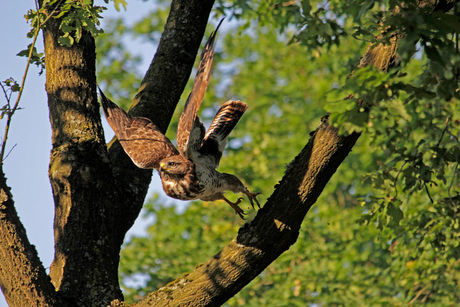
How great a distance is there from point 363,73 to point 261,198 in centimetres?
1011

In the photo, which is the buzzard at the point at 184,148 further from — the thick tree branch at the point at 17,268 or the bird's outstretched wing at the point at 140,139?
the thick tree branch at the point at 17,268

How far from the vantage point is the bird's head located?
474cm

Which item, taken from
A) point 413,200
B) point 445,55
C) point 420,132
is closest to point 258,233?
point 445,55

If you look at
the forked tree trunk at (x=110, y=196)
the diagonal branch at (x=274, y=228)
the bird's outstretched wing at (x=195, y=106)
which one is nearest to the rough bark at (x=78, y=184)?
the forked tree trunk at (x=110, y=196)

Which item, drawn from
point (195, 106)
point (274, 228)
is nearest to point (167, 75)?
point (195, 106)

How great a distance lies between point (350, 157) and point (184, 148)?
10.3 m

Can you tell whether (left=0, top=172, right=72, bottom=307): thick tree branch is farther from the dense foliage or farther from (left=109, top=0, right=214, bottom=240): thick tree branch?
the dense foliage

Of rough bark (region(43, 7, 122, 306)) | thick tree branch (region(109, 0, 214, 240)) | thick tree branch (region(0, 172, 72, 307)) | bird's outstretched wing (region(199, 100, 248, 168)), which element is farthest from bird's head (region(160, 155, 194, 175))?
thick tree branch (region(0, 172, 72, 307))

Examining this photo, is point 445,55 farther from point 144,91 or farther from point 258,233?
point 144,91

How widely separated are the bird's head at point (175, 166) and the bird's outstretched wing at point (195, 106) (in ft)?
0.30

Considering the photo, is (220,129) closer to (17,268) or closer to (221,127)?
Answer: (221,127)

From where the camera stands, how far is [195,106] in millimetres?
4398

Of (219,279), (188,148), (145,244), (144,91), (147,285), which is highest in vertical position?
(145,244)

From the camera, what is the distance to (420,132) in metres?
4.63
